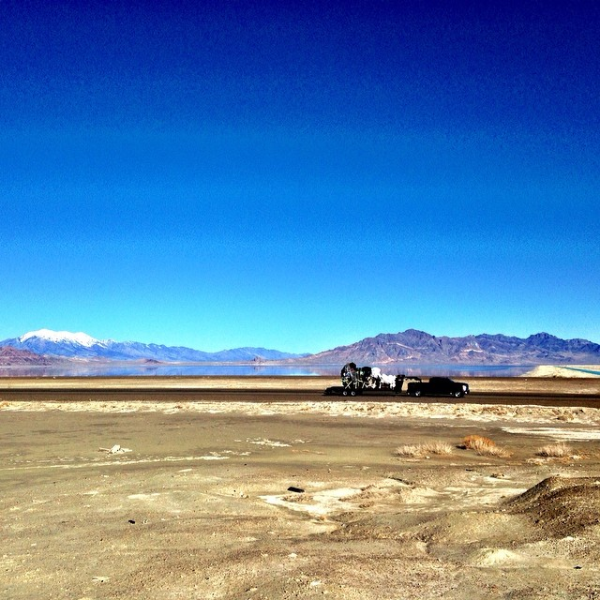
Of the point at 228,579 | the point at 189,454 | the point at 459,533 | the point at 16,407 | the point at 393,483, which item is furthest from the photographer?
the point at 16,407

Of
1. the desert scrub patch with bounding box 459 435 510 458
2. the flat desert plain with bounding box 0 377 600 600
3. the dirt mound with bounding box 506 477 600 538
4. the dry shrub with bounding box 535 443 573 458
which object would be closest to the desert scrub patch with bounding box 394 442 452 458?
the flat desert plain with bounding box 0 377 600 600

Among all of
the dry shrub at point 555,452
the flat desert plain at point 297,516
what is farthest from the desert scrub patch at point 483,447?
the dry shrub at point 555,452

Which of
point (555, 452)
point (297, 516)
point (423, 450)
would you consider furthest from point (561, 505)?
point (555, 452)

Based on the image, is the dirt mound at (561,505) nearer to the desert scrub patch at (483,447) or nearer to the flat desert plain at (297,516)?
the flat desert plain at (297,516)

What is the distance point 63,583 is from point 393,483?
27.6 ft

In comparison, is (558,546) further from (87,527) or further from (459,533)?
(87,527)

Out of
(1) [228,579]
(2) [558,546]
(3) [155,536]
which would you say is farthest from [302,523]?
(2) [558,546]

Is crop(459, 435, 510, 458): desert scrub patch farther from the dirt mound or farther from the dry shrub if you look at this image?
the dirt mound

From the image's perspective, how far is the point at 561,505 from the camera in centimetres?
982

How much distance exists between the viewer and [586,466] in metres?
16.6

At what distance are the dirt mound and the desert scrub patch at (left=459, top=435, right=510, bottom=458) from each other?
7420 mm

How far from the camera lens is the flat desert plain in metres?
7.03

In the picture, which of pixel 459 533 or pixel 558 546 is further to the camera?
pixel 459 533

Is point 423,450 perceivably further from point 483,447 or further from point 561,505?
point 561,505
